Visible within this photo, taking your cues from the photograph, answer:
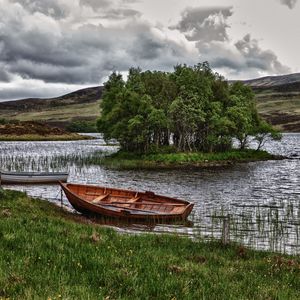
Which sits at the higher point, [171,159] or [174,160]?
[171,159]

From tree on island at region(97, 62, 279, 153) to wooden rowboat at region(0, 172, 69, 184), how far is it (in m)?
28.0

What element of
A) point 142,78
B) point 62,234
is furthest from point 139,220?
point 142,78

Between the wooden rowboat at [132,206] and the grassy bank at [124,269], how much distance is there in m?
10.9

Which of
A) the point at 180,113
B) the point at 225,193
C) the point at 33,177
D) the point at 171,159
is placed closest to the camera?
the point at 225,193

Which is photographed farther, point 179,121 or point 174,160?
point 179,121

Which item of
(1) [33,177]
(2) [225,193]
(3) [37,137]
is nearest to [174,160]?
(1) [33,177]

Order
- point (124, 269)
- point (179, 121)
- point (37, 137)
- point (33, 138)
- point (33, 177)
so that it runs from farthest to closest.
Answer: point (37, 137)
point (33, 138)
point (179, 121)
point (33, 177)
point (124, 269)

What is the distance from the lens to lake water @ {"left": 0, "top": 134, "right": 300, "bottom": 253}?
24.3 m

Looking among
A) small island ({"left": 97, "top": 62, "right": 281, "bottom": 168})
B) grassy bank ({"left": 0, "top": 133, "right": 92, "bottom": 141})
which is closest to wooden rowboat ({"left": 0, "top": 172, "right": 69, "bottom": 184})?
small island ({"left": 97, "top": 62, "right": 281, "bottom": 168})

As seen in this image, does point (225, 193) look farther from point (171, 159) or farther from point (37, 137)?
point (37, 137)

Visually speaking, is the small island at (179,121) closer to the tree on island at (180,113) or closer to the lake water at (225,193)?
the tree on island at (180,113)

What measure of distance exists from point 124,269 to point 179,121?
220ft

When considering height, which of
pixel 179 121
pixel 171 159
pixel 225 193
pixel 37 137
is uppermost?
pixel 179 121

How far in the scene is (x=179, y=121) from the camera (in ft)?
252
